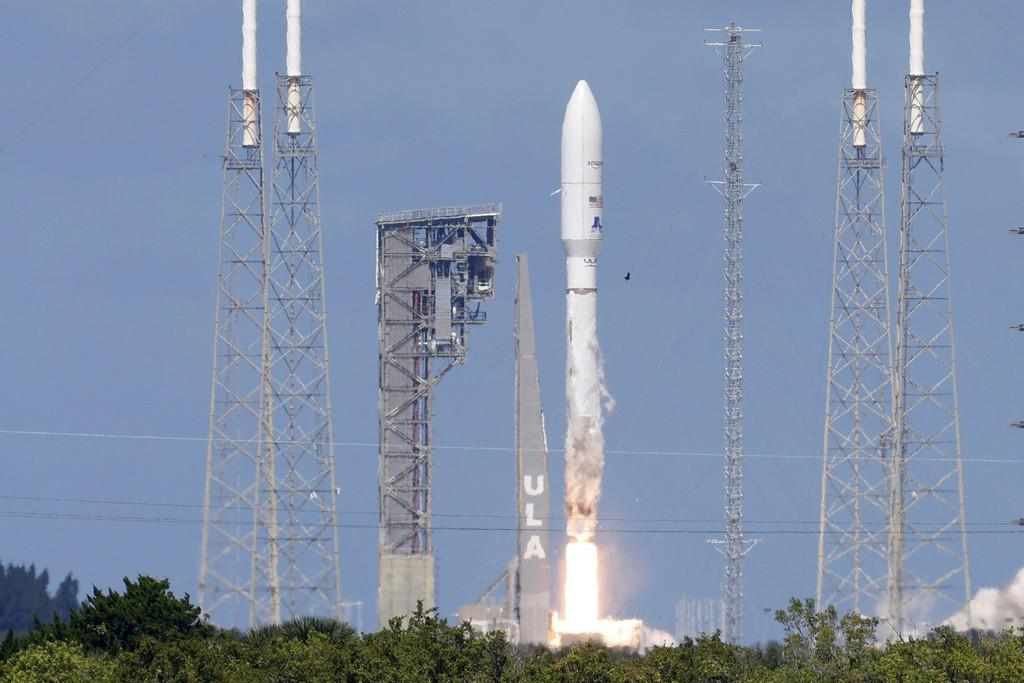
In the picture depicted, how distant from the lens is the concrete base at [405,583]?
165750 mm

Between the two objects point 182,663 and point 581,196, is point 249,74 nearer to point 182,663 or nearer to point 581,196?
point 581,196

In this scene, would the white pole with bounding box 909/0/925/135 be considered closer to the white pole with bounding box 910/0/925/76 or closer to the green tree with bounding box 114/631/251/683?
the white pole with bounding box 910/0/925/76

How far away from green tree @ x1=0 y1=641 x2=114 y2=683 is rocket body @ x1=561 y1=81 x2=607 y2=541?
41576 mm

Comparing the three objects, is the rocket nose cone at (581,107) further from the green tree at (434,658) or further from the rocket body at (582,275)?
the green tree at (434,658)

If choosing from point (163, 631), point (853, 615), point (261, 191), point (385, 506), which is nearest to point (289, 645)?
point (163, 631)

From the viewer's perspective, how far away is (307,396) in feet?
469

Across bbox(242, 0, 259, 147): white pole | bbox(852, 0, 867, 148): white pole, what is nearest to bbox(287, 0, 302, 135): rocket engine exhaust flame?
bbox(242, 0, 259, 147): white pole

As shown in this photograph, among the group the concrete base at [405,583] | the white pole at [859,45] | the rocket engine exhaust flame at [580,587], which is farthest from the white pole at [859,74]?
the concrete base at [405,583]

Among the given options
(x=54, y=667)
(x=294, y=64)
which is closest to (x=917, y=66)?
(x=294, y=64)

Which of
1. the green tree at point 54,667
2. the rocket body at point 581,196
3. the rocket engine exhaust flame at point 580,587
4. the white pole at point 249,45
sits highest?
the white pole at point 249,45

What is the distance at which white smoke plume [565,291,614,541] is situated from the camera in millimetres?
144750

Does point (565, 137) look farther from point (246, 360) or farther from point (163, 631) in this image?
point (163, 631)

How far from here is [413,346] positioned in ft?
547

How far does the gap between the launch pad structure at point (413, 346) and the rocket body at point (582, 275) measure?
20.6 metres
